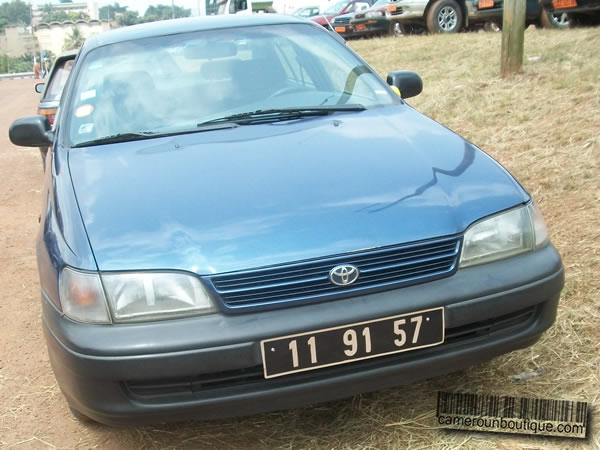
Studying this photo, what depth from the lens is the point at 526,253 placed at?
2.44m

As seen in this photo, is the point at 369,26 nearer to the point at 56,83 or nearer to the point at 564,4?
the point at 564,4

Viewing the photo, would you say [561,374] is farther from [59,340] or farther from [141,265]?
[59,340]

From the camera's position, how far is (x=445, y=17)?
1260 centimetres

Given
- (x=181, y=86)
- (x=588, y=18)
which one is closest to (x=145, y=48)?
(x=181, y=86)

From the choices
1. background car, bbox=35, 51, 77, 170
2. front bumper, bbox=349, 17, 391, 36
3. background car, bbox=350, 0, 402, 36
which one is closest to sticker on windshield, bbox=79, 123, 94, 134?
background car, bbox=35, 51, 77, 170

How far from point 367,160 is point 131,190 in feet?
2.87

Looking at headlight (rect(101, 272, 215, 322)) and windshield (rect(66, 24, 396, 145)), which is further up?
windshield (rect(66, 24, 396, 145))

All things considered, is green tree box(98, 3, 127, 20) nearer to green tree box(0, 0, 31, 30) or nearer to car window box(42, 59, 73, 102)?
green tree box(0, 0, 31, 30)

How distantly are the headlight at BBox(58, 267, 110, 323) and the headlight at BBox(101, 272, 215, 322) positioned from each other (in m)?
0.03

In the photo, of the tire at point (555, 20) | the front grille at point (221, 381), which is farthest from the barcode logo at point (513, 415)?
the tire at point (555, 20)

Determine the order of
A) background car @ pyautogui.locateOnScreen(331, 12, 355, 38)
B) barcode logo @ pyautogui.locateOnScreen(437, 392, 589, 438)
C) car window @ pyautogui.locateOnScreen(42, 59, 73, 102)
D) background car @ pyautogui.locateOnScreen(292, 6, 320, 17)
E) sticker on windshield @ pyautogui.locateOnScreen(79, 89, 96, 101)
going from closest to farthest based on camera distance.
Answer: barcode logo @ pyautogui.locateOnScreen(437, 392, 589, 438), sticker on windshield @ pyautogui.locateOnScreen(79, 89, 96, 101), car window @ pyautogui.locateOnScreen(42, 59, 73, 102), background car @ pyautogui.locateOnScreen(331, 12, 355, 38), background car @ pyautogui.locateOnScreen(292, 6, 320, 17)

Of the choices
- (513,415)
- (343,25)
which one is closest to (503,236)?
(513,415)

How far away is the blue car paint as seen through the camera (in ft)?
7.26

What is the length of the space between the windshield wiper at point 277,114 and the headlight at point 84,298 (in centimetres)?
118
